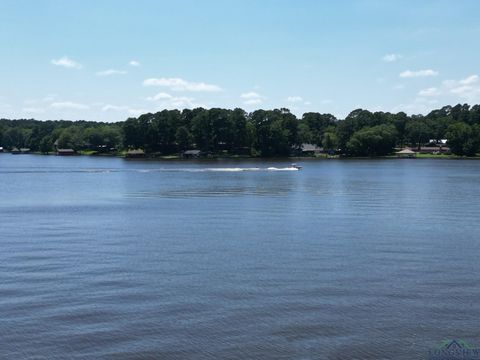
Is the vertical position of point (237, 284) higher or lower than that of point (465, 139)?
lower

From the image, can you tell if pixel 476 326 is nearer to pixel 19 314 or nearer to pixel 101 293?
pixel 101 293

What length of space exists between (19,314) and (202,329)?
240 inches

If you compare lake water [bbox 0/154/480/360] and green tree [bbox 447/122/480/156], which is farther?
green tree [bbox 447/122/480/156]

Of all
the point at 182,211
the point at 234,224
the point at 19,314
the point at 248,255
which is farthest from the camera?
the point at 182,211

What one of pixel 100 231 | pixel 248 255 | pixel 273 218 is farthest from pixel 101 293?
pixel 273 218

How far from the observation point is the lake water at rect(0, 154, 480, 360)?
1597 cm

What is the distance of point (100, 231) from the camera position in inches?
1412

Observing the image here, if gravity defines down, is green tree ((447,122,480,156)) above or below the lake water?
above

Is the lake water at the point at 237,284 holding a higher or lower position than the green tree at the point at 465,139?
lower

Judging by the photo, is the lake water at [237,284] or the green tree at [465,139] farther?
the green tree at [465,139]

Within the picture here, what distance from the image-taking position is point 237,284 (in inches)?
866

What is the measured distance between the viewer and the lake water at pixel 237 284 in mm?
15969

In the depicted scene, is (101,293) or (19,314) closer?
(19,314)

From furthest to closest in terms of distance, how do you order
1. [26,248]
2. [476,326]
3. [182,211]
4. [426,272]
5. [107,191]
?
[107,191], [182,211], [26,248], [426,272], [476,326]
